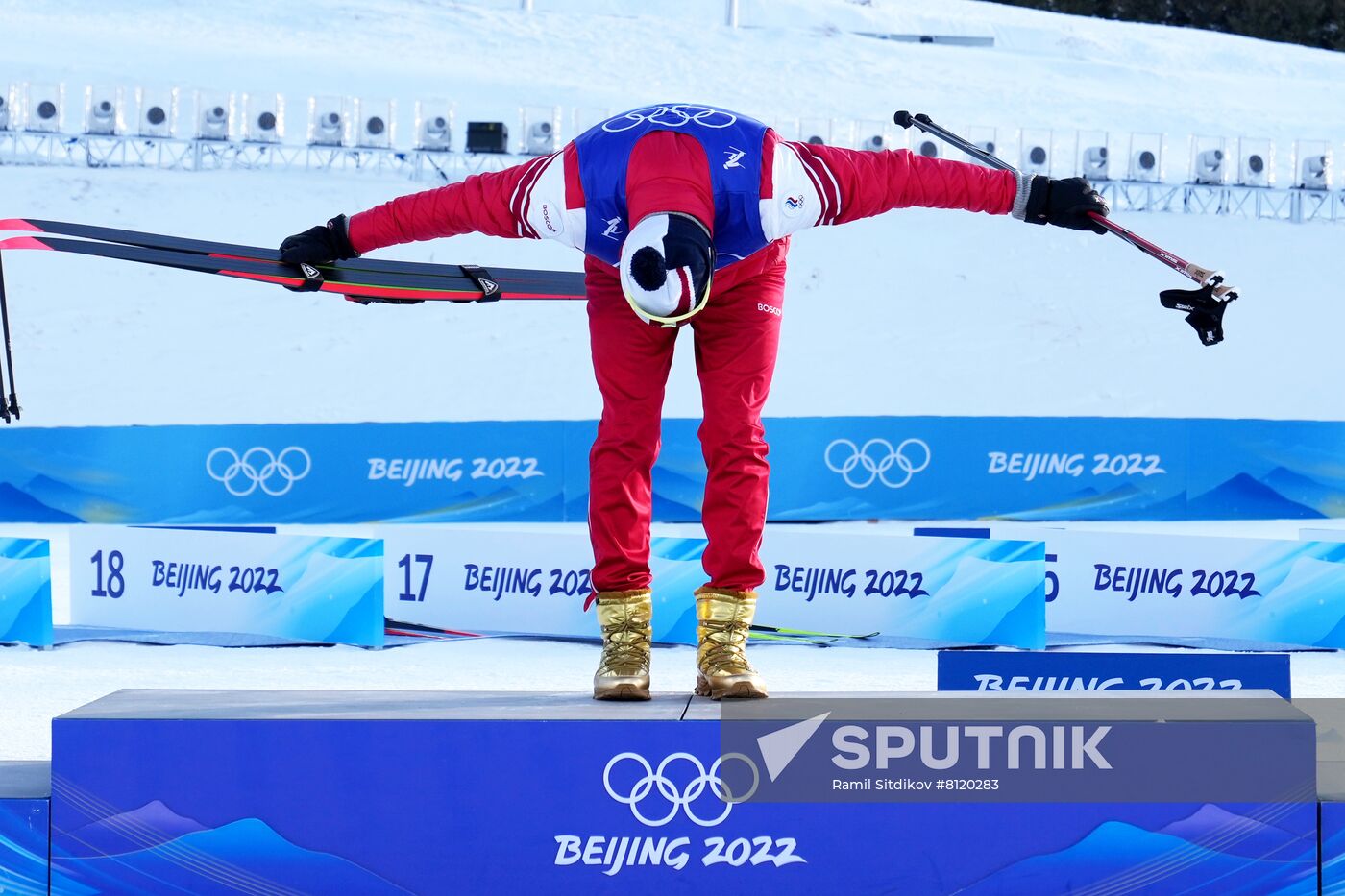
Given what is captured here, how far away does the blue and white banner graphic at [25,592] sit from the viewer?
27.8 ft

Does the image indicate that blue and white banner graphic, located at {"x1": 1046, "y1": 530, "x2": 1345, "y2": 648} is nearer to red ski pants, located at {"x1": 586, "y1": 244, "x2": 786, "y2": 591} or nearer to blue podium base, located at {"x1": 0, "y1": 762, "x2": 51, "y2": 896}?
red ski pants, located at {"x1": 586, "y1": 244, "x2": 786, "y2": 591}

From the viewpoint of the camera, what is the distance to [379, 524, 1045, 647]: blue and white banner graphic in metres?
8.49

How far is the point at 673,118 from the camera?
4039mm

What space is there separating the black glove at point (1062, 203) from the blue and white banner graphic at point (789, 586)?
4.46m

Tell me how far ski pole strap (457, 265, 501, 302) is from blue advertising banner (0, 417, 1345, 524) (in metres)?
7.73

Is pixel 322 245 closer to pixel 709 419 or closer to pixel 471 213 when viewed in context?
pixel 471 213

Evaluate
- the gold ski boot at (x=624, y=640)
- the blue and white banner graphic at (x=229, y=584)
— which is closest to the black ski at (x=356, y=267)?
the gold ski boot at (x=624, y=640)

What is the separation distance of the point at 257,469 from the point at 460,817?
376 inches

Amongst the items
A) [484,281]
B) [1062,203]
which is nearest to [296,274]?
[484,281]

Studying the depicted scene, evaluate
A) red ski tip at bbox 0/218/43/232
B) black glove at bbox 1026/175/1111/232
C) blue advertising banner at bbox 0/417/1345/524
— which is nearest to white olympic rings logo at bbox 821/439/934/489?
blue advertising banner at bbox 0/417/1345/524

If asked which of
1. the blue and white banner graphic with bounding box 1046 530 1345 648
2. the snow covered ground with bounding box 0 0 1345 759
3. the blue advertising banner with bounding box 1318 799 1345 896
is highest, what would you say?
the blue advertising banner with bounding box 1318 799 1345 896

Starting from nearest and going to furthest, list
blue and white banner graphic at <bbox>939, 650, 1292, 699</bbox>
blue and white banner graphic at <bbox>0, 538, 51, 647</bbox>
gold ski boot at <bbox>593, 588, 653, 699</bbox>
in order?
gold ski boot at <bbox>593, 588, 653, 699</bbox>, blue and white banner graphic at <bbox>939, 650, 1292, 699</bbox>, blue and white banner graphic at <bbox>0, 538, 51, 647</bbox>

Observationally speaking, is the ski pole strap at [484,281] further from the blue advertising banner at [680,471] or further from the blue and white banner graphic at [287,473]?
the blue and white banner graphic at [287,473]

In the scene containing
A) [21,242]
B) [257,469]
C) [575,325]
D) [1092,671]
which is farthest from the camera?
[575,325]
